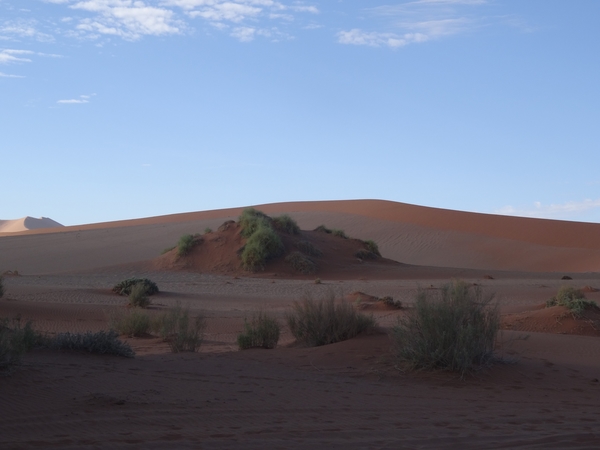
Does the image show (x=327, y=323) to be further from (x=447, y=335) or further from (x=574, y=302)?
(x=574, y=302)

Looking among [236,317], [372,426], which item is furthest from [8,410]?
Answer: [236,317]

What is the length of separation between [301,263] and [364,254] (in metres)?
6.53

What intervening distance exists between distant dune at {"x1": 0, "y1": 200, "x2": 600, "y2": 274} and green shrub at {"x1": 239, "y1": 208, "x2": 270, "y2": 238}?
11307mm

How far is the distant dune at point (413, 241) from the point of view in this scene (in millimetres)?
51531

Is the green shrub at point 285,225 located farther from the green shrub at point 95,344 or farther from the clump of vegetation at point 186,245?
the green shrub at point 95,344

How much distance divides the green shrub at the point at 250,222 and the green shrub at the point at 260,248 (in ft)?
2.41

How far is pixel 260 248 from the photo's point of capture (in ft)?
121

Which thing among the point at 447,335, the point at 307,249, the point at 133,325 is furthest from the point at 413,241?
the point at 447,335

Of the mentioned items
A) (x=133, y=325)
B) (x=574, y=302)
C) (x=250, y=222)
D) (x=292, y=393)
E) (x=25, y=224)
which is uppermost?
(x=25, y=224)

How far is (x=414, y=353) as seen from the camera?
1048cm

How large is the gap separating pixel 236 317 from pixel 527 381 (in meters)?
11.5

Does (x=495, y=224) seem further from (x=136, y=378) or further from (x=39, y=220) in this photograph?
(x=39, y=220)

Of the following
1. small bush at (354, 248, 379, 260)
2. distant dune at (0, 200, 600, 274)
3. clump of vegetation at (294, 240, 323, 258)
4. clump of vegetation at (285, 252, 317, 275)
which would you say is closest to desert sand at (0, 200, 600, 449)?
clump of vegetation at (285, 252, 317, 275)

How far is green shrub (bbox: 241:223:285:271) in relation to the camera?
36781mm
